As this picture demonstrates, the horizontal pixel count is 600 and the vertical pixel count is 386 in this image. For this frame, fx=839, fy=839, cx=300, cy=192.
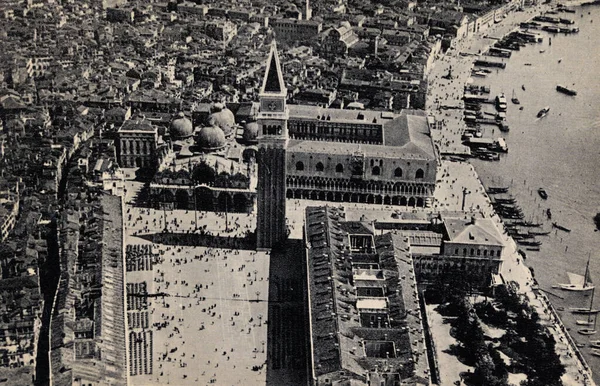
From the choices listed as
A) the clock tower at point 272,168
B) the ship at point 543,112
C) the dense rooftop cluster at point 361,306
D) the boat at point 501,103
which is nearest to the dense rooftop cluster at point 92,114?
the dense rooftop cluster at point 361,306

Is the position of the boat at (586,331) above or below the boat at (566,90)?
below

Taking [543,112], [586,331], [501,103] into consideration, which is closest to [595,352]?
[586,331]

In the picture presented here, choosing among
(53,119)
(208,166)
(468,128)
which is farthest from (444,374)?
(53,119)

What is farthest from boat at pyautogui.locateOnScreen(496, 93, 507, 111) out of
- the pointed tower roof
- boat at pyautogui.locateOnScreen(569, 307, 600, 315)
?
the pointed tower roof

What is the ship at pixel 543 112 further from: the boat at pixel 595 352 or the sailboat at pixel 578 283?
the boat at pixel 595 352

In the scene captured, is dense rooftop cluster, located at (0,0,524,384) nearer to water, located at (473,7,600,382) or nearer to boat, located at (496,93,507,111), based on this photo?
boat, located at (496,93,507,111)

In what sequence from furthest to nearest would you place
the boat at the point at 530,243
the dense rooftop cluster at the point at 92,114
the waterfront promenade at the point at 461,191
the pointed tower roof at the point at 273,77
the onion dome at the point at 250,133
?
the onion dome at the point at 250,133, the boat at the point at 530,243, the pointed tower roof at the point at 273,77, the waterfront promenade at the point at 461,191, the dense rooftop cluster at the point at 92,114
